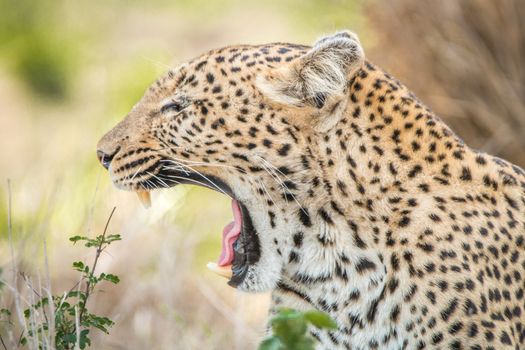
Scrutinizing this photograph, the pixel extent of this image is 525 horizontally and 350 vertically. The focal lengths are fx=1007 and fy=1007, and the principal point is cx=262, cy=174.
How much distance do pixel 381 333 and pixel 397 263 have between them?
307mm

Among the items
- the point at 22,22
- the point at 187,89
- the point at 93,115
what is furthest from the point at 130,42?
the point at 187,89

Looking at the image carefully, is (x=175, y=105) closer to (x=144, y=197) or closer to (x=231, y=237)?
(x=144, y=197)

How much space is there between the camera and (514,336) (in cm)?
425

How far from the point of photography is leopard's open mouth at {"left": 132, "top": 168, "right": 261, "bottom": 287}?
14.9ft

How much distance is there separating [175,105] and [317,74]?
2.31 feet

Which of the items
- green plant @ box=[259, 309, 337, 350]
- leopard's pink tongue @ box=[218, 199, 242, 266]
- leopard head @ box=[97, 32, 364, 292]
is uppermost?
leopard head @ box=[97, 32, 364, 292]

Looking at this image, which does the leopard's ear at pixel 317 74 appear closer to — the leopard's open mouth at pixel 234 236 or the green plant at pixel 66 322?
the leopard's open mouth at pixel 234 236

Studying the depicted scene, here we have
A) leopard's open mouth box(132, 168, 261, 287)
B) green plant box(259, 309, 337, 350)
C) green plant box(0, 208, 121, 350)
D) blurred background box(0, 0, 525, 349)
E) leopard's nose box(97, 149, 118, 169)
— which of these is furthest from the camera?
blurred background box(0, 0, 525, 349)

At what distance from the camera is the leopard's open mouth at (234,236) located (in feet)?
14.9

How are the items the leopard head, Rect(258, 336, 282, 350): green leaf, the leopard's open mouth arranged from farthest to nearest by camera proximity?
the leopard's open mouth
the leopard head
Rect(258, 336, 282, 350): green leaf

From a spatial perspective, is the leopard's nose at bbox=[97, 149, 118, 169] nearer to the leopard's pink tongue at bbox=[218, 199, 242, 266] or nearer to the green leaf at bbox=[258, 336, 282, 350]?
the leopard's pink tongue at bbox=[218, 199, 242, 266]

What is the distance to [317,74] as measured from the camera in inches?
171

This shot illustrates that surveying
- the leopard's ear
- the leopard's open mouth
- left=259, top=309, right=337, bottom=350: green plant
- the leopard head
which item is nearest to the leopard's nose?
the leopard head

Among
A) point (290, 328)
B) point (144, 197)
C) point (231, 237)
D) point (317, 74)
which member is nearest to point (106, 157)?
point (144, 197)
